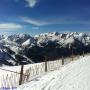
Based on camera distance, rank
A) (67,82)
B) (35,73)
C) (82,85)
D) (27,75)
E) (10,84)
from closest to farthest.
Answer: (82,85), (67,82), (10,84), (27,75), (35,73)

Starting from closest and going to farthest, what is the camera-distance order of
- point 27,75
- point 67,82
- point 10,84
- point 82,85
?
point 82,85
point 67,82
point 10,84
point 27,75

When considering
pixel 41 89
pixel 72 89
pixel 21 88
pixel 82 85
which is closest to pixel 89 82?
pixel 82 85

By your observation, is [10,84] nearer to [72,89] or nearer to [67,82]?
[67,82]

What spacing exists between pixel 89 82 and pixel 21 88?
4830 millimetres

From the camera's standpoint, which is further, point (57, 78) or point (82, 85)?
point (57, 78)

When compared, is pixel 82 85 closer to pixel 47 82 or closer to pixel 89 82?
pixel 89 82

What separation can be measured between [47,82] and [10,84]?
10.6 feet

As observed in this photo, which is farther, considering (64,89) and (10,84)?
(10,84)

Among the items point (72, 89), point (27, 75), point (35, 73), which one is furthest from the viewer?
point (35, 73)

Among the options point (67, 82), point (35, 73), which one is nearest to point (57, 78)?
point (67, 82)

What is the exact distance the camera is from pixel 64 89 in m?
14.8

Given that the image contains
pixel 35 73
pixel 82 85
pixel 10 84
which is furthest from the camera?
pixel 35 73

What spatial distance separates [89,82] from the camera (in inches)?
645

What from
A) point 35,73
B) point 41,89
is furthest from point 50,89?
point 35,73
